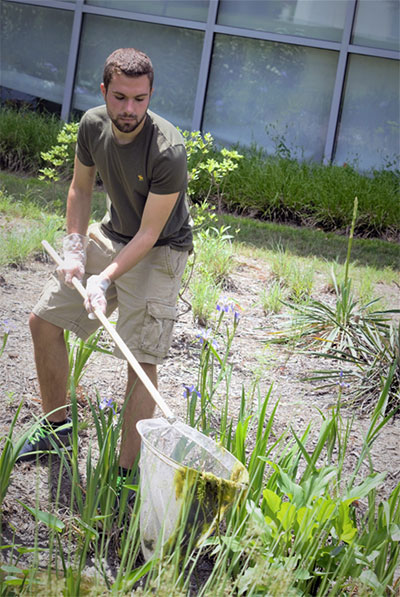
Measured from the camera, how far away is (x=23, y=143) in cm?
831

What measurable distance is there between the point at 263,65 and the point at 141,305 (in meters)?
7.79

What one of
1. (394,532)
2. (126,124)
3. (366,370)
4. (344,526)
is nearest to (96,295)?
(126,124)

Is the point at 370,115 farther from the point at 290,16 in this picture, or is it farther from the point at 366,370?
the point at 366,370

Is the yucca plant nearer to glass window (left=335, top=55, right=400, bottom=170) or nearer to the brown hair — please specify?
the brown hair

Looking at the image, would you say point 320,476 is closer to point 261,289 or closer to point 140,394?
point 140,394

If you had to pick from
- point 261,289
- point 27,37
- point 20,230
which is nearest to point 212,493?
point 261,289

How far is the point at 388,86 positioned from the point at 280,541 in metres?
8.59

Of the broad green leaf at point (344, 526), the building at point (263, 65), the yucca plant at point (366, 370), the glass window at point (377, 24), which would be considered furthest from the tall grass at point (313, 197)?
the broad green leaf at point (344, 526)

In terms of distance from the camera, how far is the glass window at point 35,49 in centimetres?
1030

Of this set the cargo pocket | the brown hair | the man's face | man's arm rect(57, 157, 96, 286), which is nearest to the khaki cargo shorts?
the cargo pocket

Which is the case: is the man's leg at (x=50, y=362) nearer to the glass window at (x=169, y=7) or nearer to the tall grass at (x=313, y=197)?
the tall grass at (x=313, y=197)

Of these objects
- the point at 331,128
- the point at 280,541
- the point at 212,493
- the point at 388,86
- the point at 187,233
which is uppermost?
the point at 388,86

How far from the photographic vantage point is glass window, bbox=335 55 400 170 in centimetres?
937

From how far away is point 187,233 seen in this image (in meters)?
2.82
